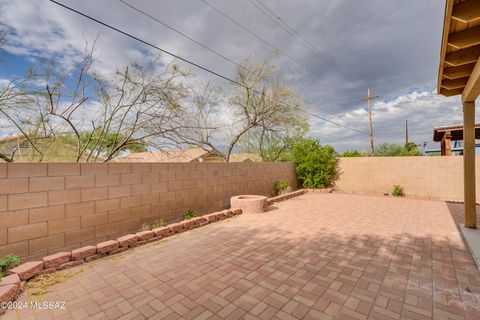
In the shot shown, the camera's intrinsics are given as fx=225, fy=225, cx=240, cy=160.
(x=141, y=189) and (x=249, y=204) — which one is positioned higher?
(x=141, y=189)

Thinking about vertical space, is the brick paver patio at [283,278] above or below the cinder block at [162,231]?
below

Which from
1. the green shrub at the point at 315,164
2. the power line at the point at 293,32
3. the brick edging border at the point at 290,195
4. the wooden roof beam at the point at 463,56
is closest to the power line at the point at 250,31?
the power line at the point at 293,32

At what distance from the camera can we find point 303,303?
240 centimetres

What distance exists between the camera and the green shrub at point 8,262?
287 cm

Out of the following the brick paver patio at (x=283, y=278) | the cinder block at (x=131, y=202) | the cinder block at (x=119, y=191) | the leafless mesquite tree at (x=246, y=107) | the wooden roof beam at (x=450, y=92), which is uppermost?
the leafless mesquite tree at (x=246, y=107)

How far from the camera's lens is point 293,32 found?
8.98m

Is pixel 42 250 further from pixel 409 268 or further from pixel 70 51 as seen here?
pixel 409 268

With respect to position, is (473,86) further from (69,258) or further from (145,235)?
(69,258)

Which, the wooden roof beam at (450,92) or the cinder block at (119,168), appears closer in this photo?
the cinder block at (119,168)

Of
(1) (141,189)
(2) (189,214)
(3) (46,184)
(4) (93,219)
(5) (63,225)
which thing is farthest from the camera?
(2) (189,214)

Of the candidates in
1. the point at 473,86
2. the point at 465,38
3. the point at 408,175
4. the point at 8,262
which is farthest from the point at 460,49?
the point at 408,175

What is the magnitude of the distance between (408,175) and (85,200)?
1200cm

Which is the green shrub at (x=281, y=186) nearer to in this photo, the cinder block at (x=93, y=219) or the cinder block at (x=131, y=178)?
the cinder block at (x=131, y=178)

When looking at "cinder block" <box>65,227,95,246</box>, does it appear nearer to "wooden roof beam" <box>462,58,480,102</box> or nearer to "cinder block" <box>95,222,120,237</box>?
"cinder block" <box>95,222,120,237</box>
